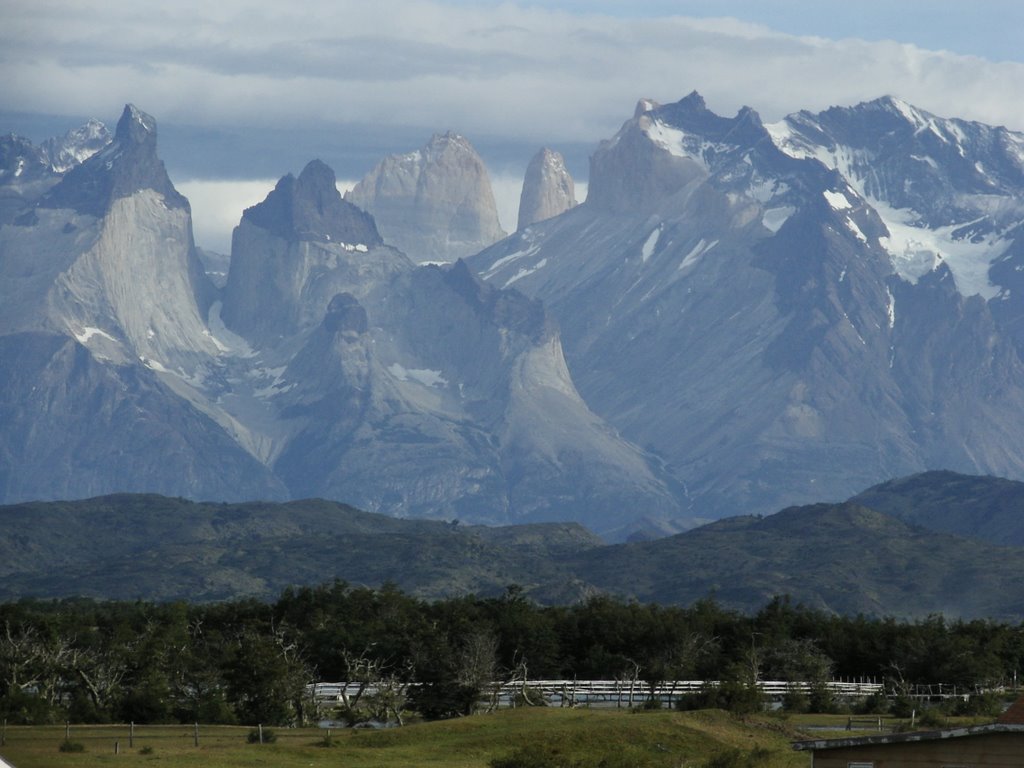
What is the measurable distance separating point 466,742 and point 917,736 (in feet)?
137

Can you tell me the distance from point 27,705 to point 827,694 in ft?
194

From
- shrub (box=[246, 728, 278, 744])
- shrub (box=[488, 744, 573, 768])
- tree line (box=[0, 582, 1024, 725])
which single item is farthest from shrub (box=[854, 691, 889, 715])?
shrub (box=[488, 744, 573, 768])

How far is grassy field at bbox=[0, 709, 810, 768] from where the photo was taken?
116250 mm

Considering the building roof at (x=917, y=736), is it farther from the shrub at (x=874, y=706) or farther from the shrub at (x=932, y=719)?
the shrub at (x=874, y=706)

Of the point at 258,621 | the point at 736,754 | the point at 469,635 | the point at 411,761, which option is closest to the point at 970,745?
the point at 736,754

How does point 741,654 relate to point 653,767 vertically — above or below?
above

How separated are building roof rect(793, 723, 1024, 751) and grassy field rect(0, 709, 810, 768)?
61.1ft

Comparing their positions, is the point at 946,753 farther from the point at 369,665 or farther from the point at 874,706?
the point at 369,665

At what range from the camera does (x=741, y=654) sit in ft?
629

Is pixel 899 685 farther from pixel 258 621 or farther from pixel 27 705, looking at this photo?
pixel 27 705

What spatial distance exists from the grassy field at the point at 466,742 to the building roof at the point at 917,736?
18632 millimetres

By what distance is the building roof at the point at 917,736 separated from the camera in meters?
89.5

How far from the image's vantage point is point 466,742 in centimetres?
12694

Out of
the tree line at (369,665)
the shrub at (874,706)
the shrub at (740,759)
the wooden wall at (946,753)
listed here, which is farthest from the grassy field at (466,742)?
the wooden wall at (946,753)
